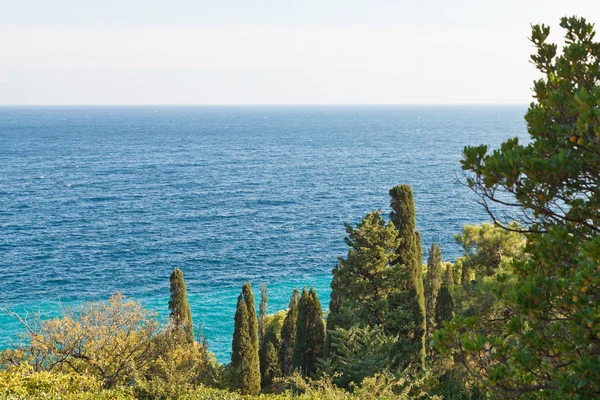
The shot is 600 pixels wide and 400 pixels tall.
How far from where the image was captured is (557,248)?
6492mm

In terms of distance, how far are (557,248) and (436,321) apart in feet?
63.5

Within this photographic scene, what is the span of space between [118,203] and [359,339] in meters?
65.4

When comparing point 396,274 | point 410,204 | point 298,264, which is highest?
point 410,204

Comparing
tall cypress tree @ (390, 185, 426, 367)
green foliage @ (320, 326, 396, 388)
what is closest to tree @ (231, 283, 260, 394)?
green foliage @ (320, 326, 396, 388)

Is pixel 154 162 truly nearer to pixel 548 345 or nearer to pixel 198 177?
pixel 198 177

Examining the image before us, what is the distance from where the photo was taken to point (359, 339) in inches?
811

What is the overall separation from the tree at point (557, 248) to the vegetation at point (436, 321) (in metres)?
0.02

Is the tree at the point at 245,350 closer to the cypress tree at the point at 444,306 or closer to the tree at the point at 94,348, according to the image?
the tree at the point at 94,348

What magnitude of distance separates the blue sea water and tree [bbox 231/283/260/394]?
12152 millimetres

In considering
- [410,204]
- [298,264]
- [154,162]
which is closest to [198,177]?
[154,162]

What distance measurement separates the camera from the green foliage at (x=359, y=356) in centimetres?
1928

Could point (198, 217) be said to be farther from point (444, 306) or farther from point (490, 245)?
point (444, 306)

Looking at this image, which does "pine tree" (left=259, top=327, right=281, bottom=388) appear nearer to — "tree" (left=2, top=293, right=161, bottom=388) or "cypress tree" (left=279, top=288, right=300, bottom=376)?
"cypress tree" (left=279, top=288, right=300, bottom=376)

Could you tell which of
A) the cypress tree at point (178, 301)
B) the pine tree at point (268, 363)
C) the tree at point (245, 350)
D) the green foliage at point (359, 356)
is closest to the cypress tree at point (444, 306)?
the green foliage at point (359, 356)
